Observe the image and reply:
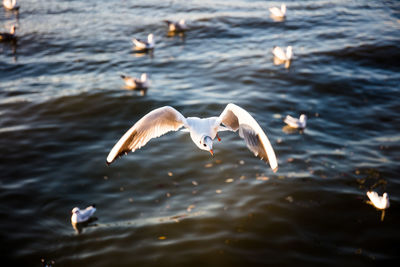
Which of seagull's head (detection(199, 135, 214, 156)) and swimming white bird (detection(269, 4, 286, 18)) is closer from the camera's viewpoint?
seagull's head (detection(199, 135, 214, 156))

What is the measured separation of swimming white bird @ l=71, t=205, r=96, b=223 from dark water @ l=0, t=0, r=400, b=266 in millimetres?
351

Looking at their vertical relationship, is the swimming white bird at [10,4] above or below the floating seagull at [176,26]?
above

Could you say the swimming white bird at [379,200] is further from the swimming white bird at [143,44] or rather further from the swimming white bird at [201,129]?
the swimming white bird at [143,44]

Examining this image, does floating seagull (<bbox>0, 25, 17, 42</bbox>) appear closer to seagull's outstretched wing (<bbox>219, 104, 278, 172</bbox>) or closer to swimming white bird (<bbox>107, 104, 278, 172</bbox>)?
swimming white bird (<bbox>107, 104, 278, 172</bbox>)

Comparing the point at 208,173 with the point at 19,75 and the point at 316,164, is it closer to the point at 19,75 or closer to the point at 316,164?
the point at 316,164

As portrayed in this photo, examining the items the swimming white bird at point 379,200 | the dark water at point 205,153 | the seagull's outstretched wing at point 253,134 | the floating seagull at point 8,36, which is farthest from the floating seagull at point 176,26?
the seagull's outstretched wing at point 253,134

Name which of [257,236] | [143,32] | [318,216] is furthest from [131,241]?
[143,32]

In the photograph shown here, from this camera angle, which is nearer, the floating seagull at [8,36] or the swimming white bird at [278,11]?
the floating seagull at [8,36]

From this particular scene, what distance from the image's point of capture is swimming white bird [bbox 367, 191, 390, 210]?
10073mm

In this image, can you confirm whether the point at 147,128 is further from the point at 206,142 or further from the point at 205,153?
the point at 205,153

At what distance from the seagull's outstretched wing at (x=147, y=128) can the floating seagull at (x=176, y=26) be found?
50.2 feet

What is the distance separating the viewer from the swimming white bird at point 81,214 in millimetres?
10055

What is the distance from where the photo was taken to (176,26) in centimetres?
2234

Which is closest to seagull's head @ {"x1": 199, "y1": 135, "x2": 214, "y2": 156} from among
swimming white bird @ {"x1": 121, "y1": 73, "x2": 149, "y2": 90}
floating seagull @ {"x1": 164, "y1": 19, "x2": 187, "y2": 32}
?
swimming white bird @ {"x1": 121, "y1": 73, "x2": 149, "y2": 90}
